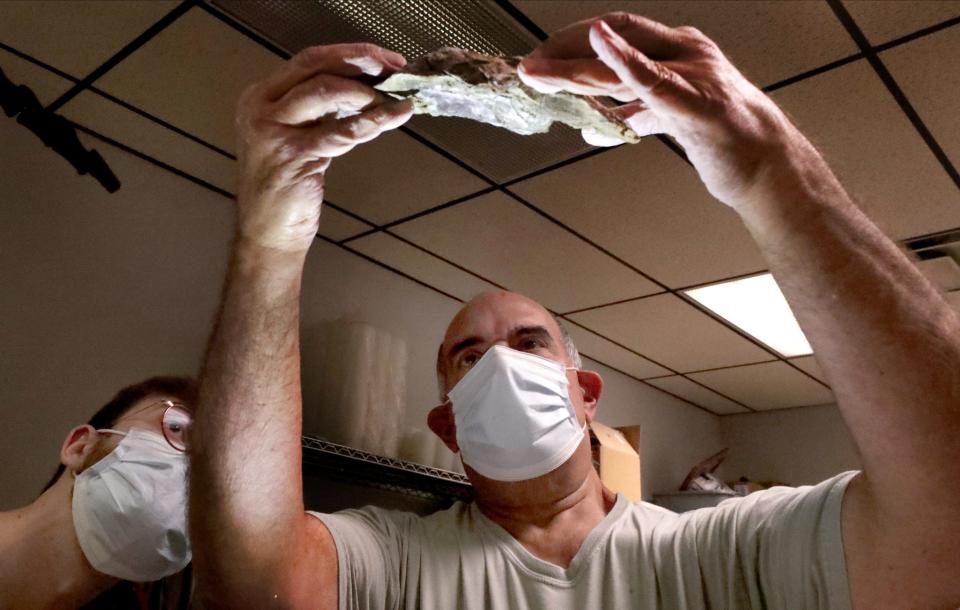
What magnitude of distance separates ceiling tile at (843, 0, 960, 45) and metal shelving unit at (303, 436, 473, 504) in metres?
1.81

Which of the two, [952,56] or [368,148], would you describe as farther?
[368,148]

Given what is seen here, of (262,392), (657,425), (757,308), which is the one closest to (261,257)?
(262,392)

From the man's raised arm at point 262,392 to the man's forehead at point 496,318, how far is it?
58 centimetres

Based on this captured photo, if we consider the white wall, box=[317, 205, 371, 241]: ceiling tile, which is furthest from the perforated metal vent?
the white wall

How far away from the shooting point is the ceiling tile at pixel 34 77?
1.73 meters

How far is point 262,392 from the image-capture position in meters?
1.09

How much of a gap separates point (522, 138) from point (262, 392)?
1.14 meters

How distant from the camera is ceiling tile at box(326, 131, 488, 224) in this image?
2.02 meters

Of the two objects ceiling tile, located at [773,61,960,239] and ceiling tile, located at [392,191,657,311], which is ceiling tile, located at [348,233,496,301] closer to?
ceiling tile, located at [392,191,657,311]

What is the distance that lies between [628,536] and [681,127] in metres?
0.82

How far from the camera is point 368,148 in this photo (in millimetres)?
2002

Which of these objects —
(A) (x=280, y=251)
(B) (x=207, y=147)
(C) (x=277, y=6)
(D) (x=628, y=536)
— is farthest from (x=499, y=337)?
(B) (x=207, y=147)

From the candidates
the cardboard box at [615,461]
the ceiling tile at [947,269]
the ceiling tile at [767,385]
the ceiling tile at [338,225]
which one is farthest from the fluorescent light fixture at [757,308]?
the ceiling tile at [338,225]

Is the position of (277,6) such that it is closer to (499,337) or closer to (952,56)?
(499,337)
